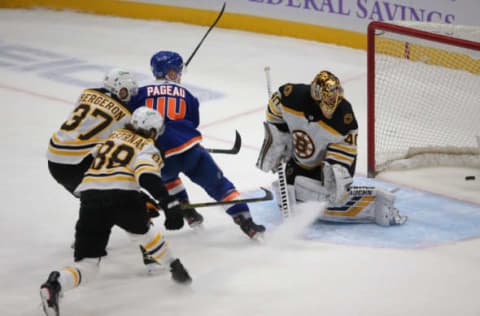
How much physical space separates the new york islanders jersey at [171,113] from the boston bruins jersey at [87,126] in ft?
0.48

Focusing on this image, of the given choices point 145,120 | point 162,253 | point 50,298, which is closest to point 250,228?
point 162,253

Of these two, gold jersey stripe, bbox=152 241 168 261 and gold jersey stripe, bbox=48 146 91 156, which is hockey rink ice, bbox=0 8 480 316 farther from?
gold jersey stripe, bbox=48 146 91 156

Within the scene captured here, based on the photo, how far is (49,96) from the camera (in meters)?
6.93

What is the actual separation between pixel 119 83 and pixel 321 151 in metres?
1.08

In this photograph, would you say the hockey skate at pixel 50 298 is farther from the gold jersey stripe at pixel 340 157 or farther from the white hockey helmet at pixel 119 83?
the gold jersey stripe at pixel 340 157

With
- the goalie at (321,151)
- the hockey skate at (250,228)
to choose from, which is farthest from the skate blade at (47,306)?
the goalie at (321,151)

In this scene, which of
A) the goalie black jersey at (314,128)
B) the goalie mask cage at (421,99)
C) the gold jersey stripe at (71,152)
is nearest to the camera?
the gold jersey stripe at (71,152)

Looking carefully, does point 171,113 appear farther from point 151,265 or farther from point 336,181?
point 336,181

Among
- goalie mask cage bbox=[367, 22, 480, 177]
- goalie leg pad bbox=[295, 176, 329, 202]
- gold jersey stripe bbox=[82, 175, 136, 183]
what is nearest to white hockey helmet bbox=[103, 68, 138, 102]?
gold jersey stripe bbox=[82, 175, 136, 183]

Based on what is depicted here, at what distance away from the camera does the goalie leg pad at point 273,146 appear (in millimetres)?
4500

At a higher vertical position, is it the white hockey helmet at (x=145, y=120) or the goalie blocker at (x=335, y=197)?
the white hockey helmet at (x=145, y=120)

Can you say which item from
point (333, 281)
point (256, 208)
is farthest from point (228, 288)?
point (256, 208)

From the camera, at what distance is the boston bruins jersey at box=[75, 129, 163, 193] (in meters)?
3.53

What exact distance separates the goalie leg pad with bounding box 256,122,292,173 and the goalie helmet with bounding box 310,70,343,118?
336 millimetres
